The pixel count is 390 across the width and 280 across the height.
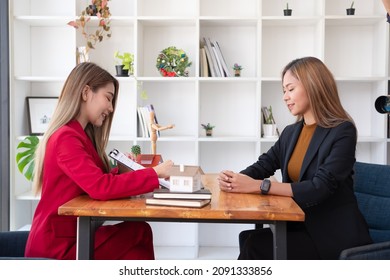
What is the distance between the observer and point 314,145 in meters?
2.14

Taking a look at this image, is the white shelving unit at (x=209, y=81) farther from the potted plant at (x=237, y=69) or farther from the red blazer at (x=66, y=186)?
the red blazer at (x=66, y=186)

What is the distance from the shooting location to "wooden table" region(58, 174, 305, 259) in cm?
163

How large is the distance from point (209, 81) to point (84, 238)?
7.76ft

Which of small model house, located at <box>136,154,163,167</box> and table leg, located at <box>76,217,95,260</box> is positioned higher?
small model house, located at <box>136,154,163,167</box>

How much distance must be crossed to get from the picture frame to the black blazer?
7.95 feet

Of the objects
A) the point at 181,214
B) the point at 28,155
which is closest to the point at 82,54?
the point at 28,155

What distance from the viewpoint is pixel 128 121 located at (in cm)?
409

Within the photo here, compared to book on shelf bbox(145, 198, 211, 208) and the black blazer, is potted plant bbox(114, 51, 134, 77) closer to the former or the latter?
the black blazer

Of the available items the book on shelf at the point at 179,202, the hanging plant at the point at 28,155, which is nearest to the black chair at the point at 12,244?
the book on shelf at the point at 179,202

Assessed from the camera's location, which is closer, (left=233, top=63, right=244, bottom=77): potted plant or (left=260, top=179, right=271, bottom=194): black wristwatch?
(left=260, top=179, right=271, bottom=194): black wristwatch

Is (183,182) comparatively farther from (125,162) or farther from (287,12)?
(287,12)

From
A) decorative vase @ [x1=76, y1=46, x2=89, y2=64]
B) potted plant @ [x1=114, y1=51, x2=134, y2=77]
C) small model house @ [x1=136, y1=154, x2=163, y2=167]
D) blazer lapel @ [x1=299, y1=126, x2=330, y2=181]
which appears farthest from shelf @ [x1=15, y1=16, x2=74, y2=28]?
blazer lapel @ [x1=299, y1=126, x2=330, y2=181]

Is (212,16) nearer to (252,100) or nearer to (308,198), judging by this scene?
(252,100)

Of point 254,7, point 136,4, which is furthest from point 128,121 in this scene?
point 254,7
